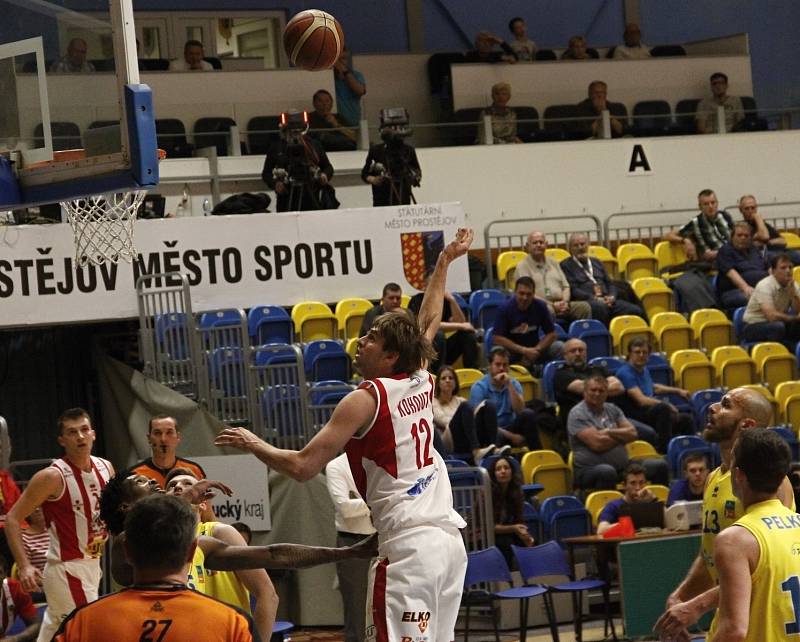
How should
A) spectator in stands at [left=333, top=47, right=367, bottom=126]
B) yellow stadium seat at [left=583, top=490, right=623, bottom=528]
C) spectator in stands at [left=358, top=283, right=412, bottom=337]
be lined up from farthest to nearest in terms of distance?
spectator in stands at [left=333, top=47, right=367, bottom=126], spectator in stands at [left=358, top=283, right=412, bottom=337], yellow stadium seat at [left=583, top=490, right=623, bottom=528]

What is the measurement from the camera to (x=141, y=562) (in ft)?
12.2

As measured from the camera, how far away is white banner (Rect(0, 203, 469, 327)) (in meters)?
13.4

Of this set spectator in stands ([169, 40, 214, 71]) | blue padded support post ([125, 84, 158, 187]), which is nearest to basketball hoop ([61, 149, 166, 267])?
blue padded support post ([125, 84, 158, 187])

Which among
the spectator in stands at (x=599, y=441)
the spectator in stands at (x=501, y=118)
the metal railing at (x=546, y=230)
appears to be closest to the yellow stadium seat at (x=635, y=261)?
the metal railing at (x=546, y=230)

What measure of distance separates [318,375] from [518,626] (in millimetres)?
3087

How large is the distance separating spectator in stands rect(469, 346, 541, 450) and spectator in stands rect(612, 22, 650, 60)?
28.7ft

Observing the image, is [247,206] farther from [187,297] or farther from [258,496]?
[258,496]

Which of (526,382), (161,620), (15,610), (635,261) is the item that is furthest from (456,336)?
(161,620)

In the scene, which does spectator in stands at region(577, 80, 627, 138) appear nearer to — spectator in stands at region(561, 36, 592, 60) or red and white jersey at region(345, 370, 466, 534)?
spectator in stands at region(561, 36, 592, 60)

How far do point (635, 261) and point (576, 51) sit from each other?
4.55 m

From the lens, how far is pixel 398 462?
17.8 feet

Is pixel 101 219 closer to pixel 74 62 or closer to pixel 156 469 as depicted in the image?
pixel 74 62

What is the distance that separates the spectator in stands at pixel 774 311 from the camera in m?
14.7

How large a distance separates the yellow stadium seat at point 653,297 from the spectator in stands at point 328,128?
3.84 m
